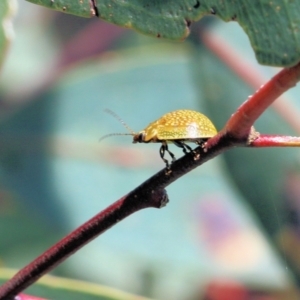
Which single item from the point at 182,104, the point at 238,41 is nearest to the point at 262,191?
the point at 182,104

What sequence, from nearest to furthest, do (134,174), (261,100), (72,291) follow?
(261,100), (72,291), (134,174)

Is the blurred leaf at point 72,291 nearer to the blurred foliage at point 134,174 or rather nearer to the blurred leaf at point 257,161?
the blurred leaf at point 257,161

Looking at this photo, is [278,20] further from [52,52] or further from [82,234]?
[52,52]

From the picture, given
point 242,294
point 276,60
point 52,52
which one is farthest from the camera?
point 52,52

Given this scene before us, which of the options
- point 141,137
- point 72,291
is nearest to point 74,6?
point 141,137

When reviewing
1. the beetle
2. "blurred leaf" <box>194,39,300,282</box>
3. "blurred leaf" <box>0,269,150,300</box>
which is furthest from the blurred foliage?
the beetle

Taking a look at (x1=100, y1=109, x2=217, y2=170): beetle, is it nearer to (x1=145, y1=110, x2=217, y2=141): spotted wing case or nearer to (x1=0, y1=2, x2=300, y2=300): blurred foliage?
(x1=145, y1=110, x2=217, y2=141): spotted wing case

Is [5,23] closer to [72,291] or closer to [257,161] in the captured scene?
[72,291]
